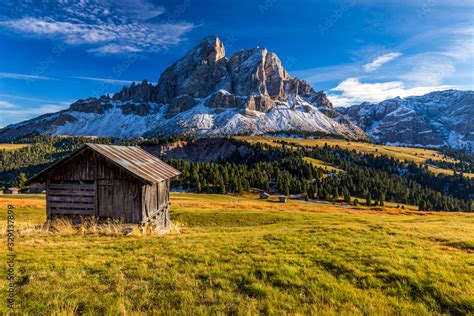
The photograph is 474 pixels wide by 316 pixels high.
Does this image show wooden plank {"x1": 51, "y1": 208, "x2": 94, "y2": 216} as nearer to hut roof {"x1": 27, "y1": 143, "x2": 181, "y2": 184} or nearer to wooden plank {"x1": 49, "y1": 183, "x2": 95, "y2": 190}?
wooden plank {"x1": 49, "y1": 183, "x2": 95, "y2": 190}

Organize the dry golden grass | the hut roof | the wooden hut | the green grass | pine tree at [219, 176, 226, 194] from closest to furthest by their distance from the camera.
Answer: the green grass
the hut roof
the wooden hut
the dry golden grass
pine tree at [219, 176, 226, 194]

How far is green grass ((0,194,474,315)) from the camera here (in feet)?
24.6

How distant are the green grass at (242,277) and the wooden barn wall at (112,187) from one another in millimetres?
5655

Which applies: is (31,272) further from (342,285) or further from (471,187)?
(471,187)

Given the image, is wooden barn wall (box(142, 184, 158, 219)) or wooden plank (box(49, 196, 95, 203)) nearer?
wooden plank (box(49, 196, 95, 203))

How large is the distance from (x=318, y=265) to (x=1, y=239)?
1700 centimetres

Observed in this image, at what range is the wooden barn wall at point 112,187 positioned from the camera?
834 inches

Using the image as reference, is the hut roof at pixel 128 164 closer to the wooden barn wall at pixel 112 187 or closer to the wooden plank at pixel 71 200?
the wooden barn wall at pixel 112 187

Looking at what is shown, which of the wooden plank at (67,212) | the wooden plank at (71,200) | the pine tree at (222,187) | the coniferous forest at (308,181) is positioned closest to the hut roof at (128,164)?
the wooden plank at (71,200)

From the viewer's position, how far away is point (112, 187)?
21.3 meters

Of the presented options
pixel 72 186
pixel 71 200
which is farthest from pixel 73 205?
pixel 72 186

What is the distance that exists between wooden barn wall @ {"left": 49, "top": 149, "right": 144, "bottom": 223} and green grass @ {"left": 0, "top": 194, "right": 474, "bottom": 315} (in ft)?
18.6

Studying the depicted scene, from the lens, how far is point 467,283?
884 centimetres

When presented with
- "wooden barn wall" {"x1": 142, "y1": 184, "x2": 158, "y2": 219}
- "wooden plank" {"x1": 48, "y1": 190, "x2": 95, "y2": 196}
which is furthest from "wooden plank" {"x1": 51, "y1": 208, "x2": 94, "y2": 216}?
"wooden barn wall" {"x1": 142, "y1": 184, "x2": 158, "y2": 219}
